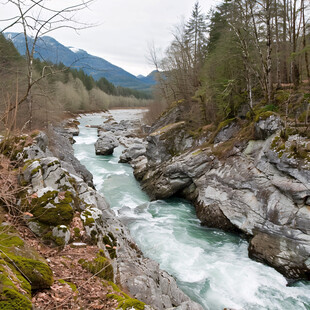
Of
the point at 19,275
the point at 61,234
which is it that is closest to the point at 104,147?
the point at 61,234

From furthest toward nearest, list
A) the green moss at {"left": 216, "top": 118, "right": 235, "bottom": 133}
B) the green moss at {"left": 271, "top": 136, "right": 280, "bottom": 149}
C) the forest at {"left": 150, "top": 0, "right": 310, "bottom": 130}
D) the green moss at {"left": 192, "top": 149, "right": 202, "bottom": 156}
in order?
the green moss at {"left": 216, "top": 118, "right": 235, "bottom": 133}, the green moss at {"left": 192, "top": 149, "right": 202, "bottom": 156}, the forest at {"left": 150, "top": 0, "right": 310, "bottom": 130}, the green moss at {"left": 271, "top": 136, "right": 280, "bottom": 149}

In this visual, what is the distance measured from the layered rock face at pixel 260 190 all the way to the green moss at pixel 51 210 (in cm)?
746

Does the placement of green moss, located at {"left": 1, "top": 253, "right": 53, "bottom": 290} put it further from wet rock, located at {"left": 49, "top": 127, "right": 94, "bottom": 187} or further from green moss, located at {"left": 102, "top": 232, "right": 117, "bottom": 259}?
wet rock, located at {"left": 49, "top": 127, "right": 94, "bottom": 187}

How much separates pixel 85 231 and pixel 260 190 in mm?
7974

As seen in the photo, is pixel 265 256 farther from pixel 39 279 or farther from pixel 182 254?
pixel 39 279

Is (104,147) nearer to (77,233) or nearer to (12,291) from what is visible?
(77,233)

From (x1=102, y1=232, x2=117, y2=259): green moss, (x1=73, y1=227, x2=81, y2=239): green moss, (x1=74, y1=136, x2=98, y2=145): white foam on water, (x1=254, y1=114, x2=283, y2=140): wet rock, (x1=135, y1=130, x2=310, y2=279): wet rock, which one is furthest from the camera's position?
(x1=74, y1=136, x2=98, y2=145): white foam on water

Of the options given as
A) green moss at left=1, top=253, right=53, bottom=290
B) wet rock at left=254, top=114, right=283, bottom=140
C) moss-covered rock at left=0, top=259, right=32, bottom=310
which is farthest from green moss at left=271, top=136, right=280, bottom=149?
moss-covered rock at left=0, top=259, right=32, bottom=310

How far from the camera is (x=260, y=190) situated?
9.91 meters

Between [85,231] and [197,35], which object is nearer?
[85,231]

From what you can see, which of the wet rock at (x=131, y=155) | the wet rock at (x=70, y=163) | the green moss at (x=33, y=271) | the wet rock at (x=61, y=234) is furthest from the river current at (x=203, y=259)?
the wet rock at (x=131, y=155)

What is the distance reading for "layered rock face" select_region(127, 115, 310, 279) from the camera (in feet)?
26.6

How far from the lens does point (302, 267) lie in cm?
753

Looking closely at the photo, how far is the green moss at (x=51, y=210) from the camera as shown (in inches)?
206
